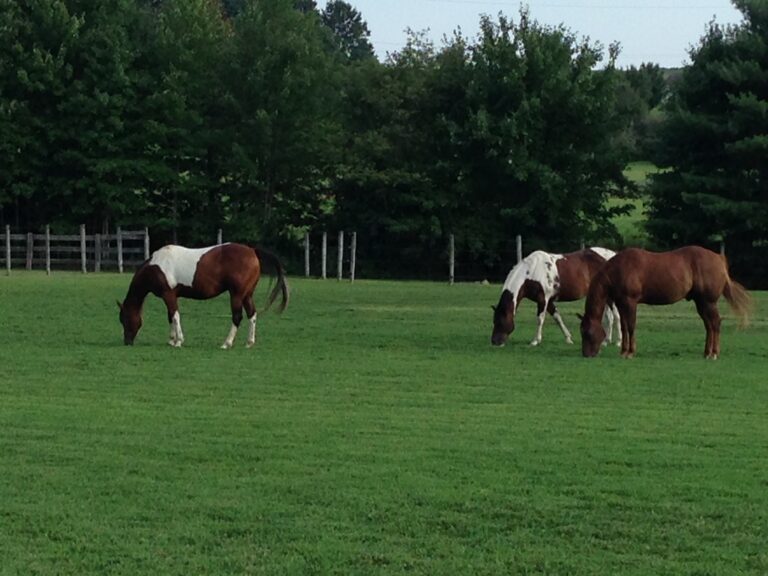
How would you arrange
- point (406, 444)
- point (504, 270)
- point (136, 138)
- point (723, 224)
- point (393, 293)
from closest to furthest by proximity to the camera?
point (406, 444), point (393, 293), point (723, 224), point (504, 270), point (136, 138)

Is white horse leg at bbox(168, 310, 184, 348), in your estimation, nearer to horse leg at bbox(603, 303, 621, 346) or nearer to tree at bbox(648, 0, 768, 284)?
horse leg at bbox(603, 303, 621, 346)

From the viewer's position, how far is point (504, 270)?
47.2 m

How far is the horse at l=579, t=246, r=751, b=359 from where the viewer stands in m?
18.2

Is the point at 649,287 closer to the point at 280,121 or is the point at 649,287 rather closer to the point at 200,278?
the point at 200,278

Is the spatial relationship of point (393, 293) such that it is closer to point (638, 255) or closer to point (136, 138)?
point (638, 255)

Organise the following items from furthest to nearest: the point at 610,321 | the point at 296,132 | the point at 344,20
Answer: the point at 344,20, the point at 296,132, the point at 610,321

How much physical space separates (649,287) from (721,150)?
2740 centimetres

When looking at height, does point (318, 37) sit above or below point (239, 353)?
above

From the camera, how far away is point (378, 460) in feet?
32.5

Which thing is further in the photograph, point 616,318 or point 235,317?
point 616,318

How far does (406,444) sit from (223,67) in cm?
4282

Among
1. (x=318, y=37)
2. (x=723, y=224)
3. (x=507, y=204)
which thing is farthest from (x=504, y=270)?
(x=318, y=37)

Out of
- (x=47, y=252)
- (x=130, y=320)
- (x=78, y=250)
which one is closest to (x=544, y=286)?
(x=130, y=320)

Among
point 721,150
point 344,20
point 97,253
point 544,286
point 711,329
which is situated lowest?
point 711,329
